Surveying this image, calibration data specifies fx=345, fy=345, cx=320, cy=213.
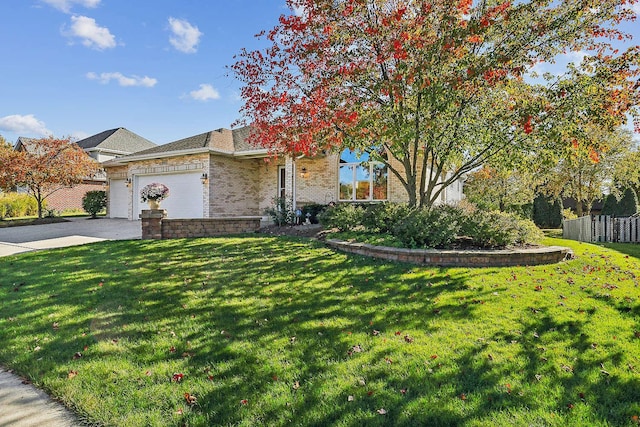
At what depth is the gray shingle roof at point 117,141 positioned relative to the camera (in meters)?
26.5

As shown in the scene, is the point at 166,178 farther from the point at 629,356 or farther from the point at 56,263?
the point at 629,356

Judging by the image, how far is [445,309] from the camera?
4516mm

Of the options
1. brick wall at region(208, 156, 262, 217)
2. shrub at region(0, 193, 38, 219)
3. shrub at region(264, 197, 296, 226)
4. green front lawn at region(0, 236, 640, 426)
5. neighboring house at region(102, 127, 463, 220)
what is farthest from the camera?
shrub at region(0, 193, 38, 219)

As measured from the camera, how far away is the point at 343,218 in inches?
391

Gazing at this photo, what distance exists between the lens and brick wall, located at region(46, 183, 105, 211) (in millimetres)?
25239

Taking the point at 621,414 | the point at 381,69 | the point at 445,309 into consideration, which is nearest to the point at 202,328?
the point at 445,309

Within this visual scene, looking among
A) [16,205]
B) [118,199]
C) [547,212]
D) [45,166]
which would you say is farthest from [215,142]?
[547,212]

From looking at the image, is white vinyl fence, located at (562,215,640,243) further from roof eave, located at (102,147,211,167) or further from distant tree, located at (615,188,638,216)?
roof eave, located at (102,147,211,167)

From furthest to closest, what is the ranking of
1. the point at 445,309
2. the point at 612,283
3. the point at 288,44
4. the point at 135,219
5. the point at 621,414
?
1. the point at 135,219
2. the point at 288,44
3. the point at 612,283
4. the point at 445,309
5. the point at 621,414

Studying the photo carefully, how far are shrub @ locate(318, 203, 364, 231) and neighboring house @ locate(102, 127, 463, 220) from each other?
3.34m

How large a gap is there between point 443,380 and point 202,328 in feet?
8.53

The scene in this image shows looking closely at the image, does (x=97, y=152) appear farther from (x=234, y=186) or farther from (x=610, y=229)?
(x=610, y=229)

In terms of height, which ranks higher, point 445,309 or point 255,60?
point 255,60

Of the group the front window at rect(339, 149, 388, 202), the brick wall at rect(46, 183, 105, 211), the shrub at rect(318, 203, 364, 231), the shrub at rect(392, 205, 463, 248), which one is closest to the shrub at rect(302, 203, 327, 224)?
the front window at rect(339, 149, 388, 202)
